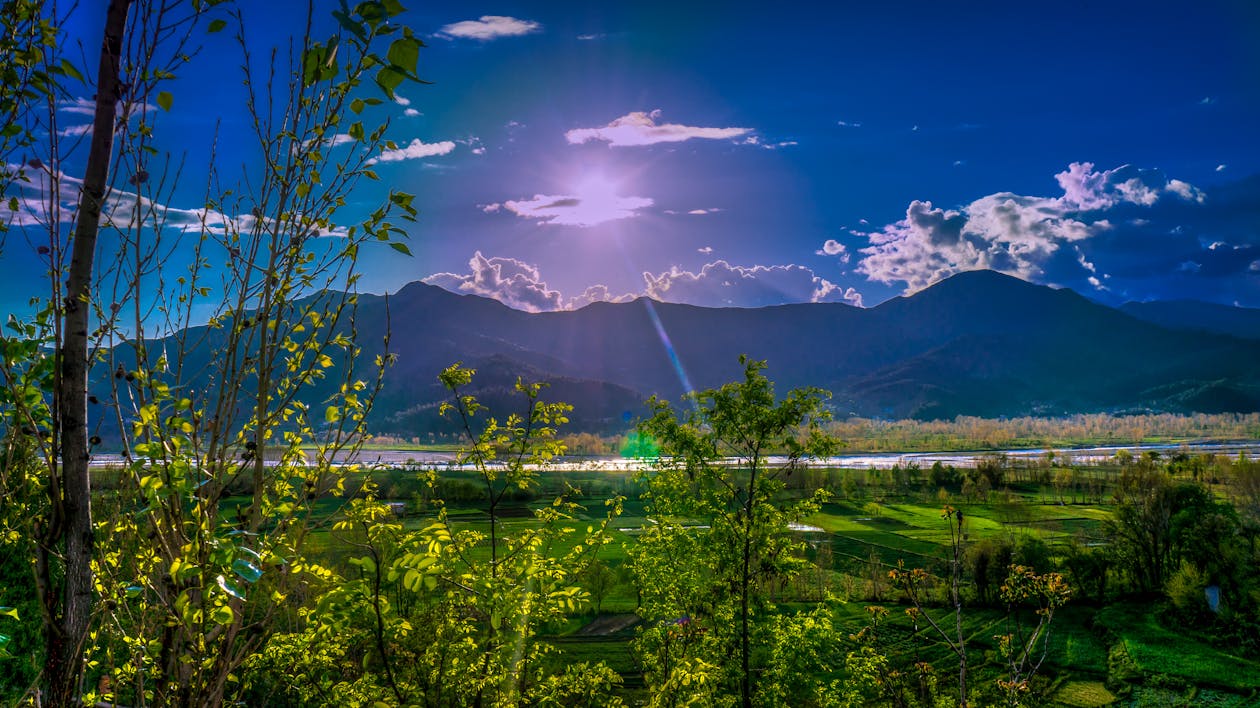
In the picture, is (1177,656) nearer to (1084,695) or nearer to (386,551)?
(1084,695)

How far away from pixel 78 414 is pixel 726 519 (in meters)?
18.4

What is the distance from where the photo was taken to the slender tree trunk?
2512 millimetres

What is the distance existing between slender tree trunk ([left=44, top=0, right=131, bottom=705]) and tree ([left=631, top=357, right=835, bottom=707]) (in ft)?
55.6

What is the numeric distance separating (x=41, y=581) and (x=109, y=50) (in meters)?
2.21

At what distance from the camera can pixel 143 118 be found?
3.06 m

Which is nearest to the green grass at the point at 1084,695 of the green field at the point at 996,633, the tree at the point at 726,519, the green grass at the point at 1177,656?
the green field at the point at 996,633

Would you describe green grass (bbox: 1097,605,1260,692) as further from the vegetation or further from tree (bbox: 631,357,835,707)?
tree (bbox: 631,357,835,707)

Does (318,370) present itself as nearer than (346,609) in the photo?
Yes

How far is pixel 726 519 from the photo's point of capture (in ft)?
64.0

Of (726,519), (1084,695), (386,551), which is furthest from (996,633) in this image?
(386,551)

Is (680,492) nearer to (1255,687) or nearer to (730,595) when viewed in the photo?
(730,595)

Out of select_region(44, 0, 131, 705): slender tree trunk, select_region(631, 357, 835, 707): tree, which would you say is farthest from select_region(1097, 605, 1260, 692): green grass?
select_region(44, 0, 131, 705): slender tree trunk

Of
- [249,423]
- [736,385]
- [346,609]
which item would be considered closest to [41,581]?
[249,423]

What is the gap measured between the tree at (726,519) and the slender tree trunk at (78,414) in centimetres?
1694
